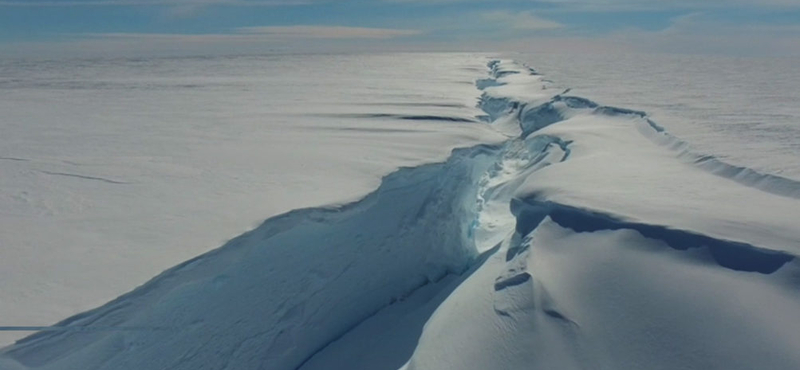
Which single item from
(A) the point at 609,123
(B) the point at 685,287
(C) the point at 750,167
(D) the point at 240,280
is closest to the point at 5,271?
(D) the point at 240,280

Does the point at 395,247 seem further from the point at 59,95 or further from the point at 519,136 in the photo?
the point at 59,95

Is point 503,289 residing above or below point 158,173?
below

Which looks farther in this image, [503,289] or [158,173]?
[158,173]

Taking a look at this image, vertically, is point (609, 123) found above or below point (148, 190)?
below

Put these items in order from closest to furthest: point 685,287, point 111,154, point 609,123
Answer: point 685,287, point 111,154, point 609,123

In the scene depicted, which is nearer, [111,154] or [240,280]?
[240,280]

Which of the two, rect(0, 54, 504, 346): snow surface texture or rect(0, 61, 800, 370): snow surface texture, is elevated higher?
rect(0, 54, 504, 346): snow surface texture

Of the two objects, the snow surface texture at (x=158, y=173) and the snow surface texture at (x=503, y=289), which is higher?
the snow surface texture at (x=158, y=173)

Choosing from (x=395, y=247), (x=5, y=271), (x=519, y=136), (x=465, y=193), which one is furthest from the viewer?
(x=519, y=136)
